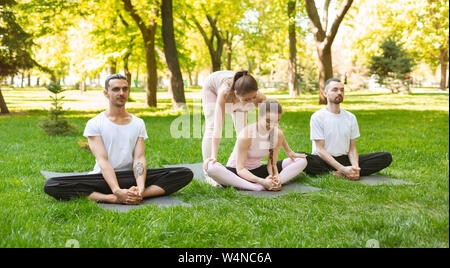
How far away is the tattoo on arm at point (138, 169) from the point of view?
4.48 m

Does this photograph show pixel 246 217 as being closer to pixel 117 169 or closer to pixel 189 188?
pixel 189 188

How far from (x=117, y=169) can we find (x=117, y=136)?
390 mm

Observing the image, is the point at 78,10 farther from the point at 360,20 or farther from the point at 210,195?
the point at 360,20

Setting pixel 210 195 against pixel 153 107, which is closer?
pixel 210 195

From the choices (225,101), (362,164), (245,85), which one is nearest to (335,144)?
(362,164)

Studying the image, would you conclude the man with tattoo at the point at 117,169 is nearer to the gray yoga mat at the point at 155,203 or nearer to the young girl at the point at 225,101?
the gray yoga mat at the point at 155,203

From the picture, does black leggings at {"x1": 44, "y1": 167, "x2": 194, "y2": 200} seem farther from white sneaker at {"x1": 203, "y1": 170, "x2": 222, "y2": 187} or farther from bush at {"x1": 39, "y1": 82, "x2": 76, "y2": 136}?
bush at {"x1": 39, "y1": 82, "x2": 76, "y2": 136}

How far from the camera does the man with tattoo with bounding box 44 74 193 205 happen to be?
14.2 ft

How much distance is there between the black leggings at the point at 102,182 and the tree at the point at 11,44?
14.1 m

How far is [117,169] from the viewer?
4.64 m

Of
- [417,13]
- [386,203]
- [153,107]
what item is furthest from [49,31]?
[417,13]

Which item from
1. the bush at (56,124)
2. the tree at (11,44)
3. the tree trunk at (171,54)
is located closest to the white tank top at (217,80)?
the bush at (56,124)
